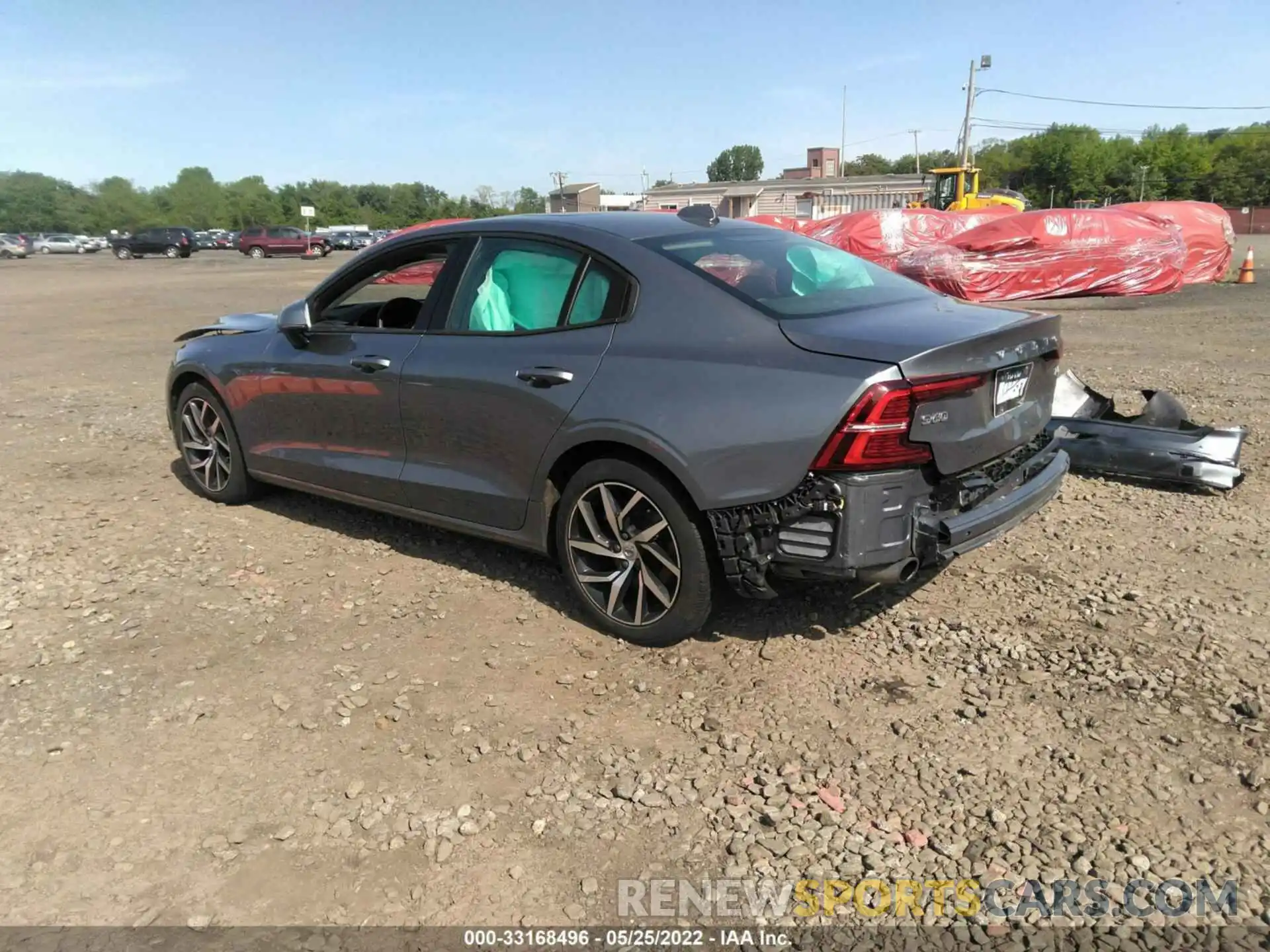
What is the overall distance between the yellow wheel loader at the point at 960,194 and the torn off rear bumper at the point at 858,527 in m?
29.4

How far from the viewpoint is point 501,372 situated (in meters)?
3.88

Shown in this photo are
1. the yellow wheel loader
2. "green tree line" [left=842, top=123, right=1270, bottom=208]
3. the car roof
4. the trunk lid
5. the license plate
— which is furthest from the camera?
"green tree line" [left=842, top=123, right=1270, bottom=208]

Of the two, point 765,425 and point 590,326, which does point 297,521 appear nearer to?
point 590,326

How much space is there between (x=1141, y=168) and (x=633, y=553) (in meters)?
101

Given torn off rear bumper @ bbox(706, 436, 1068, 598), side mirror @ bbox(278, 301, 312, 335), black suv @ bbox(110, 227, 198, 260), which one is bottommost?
black suv @ bbox(110, 227, 198, 260)

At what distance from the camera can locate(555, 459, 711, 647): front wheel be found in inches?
134

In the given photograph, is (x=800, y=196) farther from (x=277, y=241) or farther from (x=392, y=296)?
(x=392, y=296)

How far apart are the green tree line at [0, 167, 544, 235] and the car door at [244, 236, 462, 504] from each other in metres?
95.1

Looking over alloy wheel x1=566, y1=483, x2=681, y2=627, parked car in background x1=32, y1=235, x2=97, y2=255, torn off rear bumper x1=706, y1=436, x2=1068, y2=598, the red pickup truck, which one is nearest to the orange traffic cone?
torn off rear bumper x1=706, y1=436, x2=1068, y2=598

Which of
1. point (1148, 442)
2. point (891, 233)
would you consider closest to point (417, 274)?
point (1148, 442)

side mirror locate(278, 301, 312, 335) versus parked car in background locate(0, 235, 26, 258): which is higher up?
side mirror locate(278, 301, 312, 335)

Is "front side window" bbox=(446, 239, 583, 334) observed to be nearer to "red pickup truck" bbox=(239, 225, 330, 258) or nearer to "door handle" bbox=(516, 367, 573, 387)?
"door handle" bbox=(516, 367, 573, 387)

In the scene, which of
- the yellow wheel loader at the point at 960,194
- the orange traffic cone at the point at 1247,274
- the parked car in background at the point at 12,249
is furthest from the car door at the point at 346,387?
the parked car in background at the point at 12,249

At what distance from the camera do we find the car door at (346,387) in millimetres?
4406
